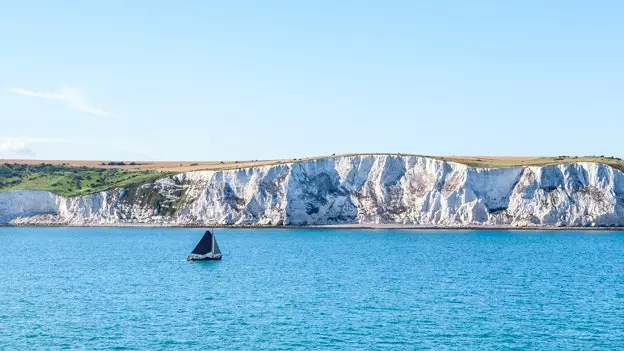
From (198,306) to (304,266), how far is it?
2724cm

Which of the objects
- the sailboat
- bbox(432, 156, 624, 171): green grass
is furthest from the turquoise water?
bbox(432, 156, 624, 171): green grass

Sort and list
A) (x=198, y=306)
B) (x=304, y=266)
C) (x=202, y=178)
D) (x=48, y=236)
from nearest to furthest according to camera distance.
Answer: (x=198, y=306), (x=304, y=266), (x=48, y=236), (x=202, y=178)

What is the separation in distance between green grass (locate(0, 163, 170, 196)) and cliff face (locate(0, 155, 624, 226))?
11.9 feet

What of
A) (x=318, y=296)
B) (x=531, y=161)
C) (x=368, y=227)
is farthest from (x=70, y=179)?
(x=318, y=296)

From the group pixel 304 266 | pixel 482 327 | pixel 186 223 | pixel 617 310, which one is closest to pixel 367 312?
pixel 482 327

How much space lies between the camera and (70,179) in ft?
594

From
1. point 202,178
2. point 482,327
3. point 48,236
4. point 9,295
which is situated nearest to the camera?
point 482,327

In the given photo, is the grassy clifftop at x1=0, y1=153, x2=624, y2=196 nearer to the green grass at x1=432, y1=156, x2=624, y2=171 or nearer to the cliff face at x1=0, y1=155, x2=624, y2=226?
the green grass at x1=432, y1=156, x2=624, y2=171

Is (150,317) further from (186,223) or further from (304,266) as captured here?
(186,223)

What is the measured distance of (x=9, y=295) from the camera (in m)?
67.2

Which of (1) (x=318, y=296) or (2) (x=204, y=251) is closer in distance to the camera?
(1) (x=318, y=296)

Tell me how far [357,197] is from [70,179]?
6926 cm

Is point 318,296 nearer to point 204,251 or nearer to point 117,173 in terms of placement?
point 204,251

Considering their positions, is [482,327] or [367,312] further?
[367,312]
